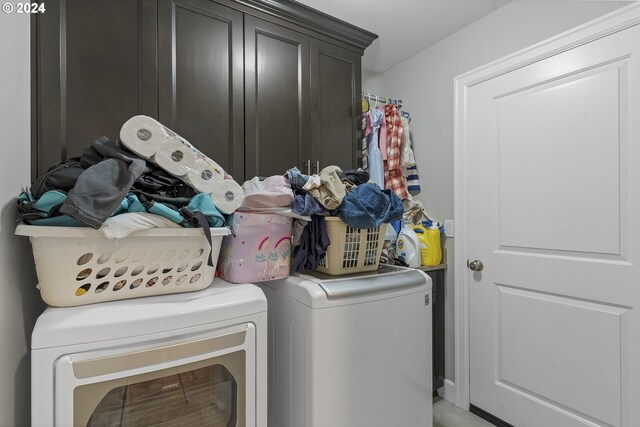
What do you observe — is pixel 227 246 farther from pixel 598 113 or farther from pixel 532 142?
pixel 598 113

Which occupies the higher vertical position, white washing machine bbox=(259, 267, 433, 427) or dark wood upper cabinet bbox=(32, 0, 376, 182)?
dark wood upper cabinet bbox=(32, 0, 376, 182)

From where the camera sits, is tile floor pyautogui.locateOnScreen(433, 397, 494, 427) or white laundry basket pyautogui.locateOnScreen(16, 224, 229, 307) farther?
tile floor pyautogui.locateOnScreen(433, 397, 494, 427)

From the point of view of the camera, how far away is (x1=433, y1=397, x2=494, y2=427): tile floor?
6.44 ft

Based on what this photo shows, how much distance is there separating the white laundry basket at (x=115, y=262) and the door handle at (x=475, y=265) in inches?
66.9

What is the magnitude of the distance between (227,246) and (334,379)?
2.07 ft

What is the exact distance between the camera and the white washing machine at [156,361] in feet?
2.46

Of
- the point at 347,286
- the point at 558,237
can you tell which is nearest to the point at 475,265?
the point at 558,237

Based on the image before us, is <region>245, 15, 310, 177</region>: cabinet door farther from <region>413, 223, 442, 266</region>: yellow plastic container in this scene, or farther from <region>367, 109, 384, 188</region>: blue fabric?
<region>413, 223, 442, 266</region>: yellow plastic container

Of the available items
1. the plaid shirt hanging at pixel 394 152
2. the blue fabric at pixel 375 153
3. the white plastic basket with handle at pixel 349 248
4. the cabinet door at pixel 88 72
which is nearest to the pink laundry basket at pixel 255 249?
the white plastic basket with handle at pixel 349 248

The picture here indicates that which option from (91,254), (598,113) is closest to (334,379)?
(91,254)

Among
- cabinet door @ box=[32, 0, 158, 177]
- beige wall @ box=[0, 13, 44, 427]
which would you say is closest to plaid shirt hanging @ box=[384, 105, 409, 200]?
cabinet door @ box=[32, 0, 158, 177]

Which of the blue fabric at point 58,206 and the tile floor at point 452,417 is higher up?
the blue fabric at point 58,206

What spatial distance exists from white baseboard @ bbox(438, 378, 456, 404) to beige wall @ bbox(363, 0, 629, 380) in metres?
0.04

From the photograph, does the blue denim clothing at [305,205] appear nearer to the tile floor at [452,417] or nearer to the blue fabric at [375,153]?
the blue fabric at [375,153]
